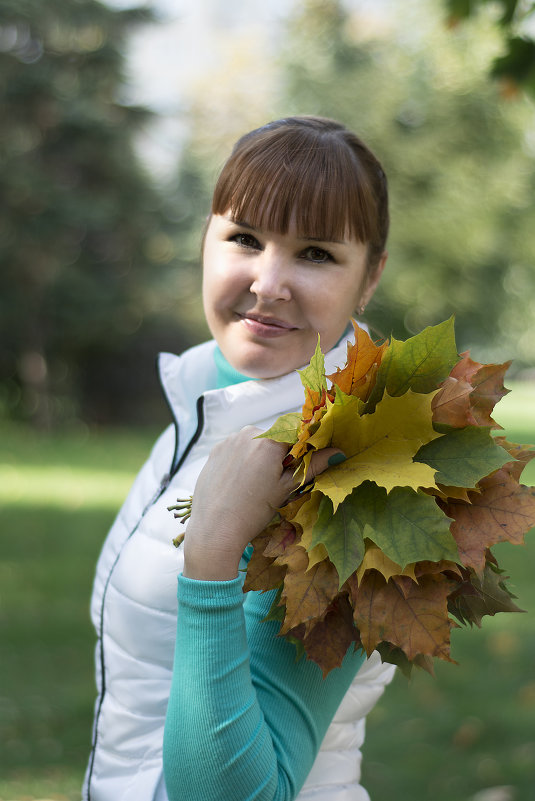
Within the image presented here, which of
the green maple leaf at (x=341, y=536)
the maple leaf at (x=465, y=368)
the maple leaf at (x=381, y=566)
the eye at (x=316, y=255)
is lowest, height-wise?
the maple leaf at (x=381, y=566)

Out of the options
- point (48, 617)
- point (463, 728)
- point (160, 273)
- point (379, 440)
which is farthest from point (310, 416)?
point (160, 273)

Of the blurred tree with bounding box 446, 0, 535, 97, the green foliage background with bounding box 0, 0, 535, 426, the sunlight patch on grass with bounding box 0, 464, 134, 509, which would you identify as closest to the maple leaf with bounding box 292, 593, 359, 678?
the blurred tree with bounding box 446, 0, 535, 97

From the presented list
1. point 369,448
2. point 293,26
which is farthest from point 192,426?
point 293,26

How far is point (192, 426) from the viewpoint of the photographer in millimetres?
1680

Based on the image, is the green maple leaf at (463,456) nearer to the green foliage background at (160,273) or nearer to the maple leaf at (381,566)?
the maple leaf at (381,566)

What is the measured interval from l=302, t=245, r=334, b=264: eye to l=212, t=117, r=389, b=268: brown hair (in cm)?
4

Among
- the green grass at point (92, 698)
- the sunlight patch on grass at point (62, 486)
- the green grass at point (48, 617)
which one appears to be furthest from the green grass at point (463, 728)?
the sunlight patch on grass at point (62, 486)

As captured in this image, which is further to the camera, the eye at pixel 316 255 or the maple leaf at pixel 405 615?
the eye at pixel 316 255

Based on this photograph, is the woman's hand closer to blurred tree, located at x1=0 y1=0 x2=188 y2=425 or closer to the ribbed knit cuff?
the ribbed knit cuff

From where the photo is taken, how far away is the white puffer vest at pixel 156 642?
4.82 ft

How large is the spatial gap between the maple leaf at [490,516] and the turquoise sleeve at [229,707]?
32cm

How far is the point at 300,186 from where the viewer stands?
147cm

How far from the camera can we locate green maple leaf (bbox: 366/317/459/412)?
1210 millimetres

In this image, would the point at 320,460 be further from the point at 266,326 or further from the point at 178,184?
the point at 178,184
